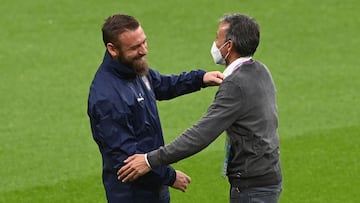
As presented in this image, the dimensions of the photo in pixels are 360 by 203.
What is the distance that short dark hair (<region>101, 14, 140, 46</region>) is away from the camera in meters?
6.52

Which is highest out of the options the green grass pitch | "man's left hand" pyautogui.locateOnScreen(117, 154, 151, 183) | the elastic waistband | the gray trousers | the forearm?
the forearm

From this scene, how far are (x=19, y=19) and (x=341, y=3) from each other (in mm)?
4653

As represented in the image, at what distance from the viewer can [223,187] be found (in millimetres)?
9750

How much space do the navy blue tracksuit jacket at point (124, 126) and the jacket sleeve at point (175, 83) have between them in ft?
1.01

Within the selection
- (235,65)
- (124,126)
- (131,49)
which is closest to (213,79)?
(235,65)

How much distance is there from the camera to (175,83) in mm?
7230

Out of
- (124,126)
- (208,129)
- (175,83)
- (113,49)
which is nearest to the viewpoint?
(208,129)

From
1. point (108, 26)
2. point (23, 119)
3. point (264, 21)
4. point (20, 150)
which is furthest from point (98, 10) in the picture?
point (108, 26)

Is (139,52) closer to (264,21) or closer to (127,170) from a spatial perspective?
(127,170)

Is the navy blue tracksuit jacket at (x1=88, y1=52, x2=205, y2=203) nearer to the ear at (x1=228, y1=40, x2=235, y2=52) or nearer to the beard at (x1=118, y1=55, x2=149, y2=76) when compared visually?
the beard at (x1=118, y1=55, x2=149, y2=76)

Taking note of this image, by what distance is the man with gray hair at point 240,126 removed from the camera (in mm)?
6363

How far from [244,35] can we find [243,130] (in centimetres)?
55

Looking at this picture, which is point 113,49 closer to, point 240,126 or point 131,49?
point 131,49

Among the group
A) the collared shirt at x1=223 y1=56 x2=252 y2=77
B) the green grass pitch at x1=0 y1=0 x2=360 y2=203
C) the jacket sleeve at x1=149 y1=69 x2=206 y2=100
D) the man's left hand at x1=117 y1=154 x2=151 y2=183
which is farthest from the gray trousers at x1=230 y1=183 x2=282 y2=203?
the green grass pitch at x1=0 y1=0 x2=360 y2=203
